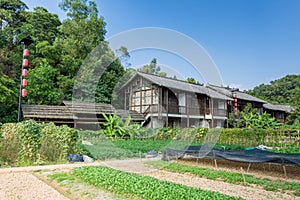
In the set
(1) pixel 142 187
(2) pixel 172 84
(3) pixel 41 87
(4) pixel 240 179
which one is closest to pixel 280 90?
(2) pixel 172 84

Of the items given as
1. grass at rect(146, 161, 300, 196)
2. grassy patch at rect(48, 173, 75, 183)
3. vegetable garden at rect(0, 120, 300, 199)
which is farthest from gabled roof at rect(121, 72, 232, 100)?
grassy patch at rect(48, 173, 75, 183)

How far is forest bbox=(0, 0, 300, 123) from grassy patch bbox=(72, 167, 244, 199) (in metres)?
13.2

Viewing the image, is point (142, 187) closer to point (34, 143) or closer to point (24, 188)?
point (24, 188)

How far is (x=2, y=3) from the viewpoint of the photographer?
71.9 feet

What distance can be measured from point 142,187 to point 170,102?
52.9ft

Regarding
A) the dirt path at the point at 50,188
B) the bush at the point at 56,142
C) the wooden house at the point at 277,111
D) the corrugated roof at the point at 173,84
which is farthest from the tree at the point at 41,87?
the wooden house at the point at 277,111

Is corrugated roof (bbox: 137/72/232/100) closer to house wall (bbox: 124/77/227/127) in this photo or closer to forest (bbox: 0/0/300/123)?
house wall (bbox: 124/77/227/127)

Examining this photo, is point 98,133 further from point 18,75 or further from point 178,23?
point 18,75

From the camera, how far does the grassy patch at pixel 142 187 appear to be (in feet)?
13.9

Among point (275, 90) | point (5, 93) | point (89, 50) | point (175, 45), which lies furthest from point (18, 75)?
point (275, 90)

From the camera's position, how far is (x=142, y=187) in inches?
185

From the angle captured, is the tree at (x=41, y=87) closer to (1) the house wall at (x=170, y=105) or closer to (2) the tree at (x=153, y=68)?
(1) the house wall at (x=170, y=105)

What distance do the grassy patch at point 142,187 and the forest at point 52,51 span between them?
1320cm

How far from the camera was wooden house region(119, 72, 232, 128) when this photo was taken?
19812mm
